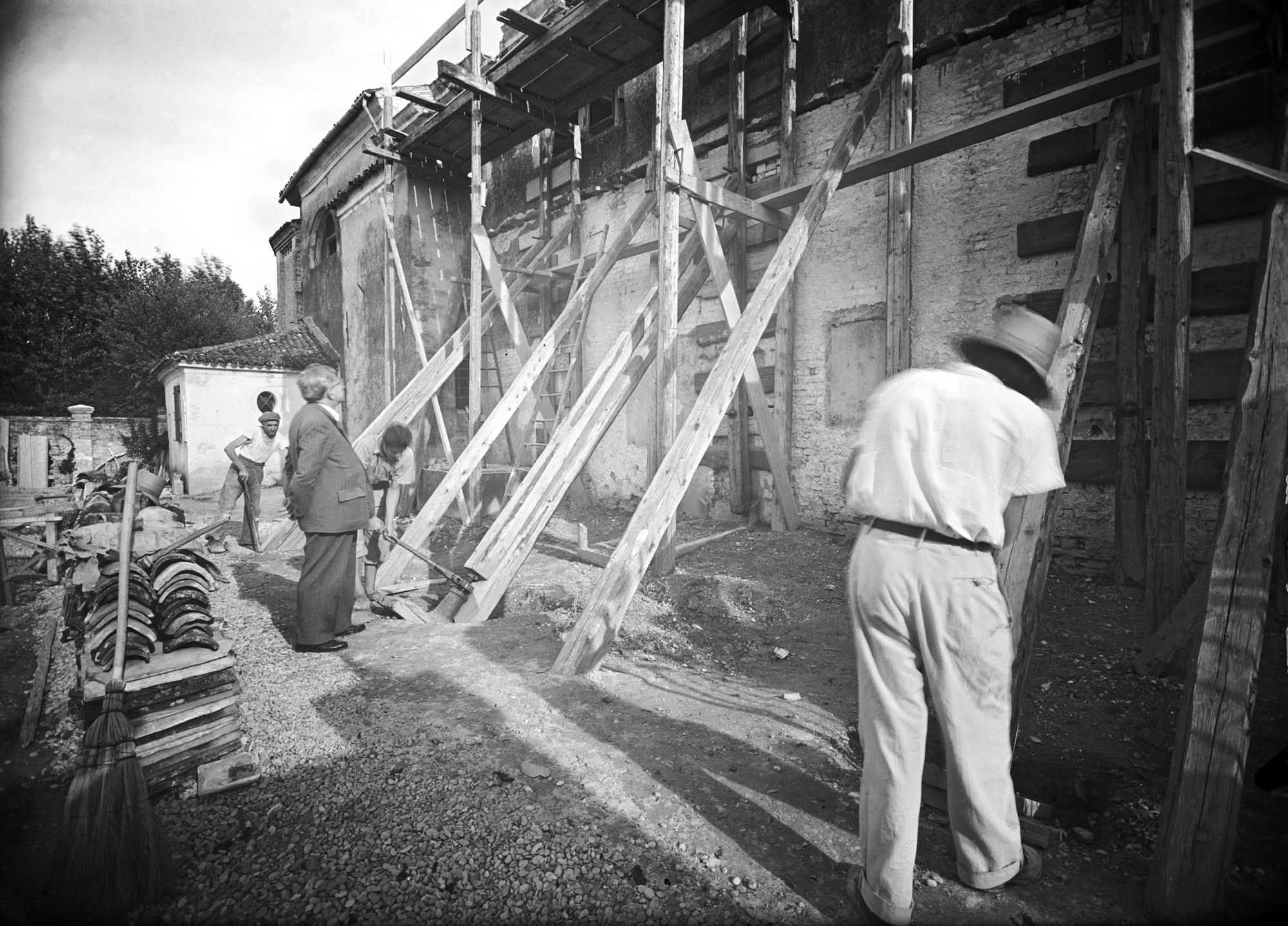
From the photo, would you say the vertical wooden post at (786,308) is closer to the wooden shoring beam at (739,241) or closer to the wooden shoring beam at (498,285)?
the wooden shoring beam at (739,241)

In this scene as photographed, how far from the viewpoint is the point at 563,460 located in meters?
5.59

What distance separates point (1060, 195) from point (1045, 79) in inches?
38.6

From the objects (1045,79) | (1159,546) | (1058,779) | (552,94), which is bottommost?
(1058,779)

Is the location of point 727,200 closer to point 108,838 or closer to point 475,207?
point 475,207

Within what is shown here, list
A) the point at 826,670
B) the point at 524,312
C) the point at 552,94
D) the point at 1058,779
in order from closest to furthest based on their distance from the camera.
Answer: the point at 1058,779 → the point at 826,670 → the point at 552,94 → the point at 524,312

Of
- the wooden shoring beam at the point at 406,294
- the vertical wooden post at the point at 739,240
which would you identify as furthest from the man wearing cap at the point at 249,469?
the vertical wooden post at the point at 739,240

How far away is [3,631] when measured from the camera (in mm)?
4801

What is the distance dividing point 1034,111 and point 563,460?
173 inches

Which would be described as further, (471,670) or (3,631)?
(3,631)

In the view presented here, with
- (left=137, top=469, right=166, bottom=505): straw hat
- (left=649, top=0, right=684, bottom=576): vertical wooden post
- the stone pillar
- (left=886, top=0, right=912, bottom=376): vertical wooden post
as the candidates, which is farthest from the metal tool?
the stone pillar

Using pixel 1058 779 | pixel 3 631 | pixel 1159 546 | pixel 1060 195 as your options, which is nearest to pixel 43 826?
pixel 3 631

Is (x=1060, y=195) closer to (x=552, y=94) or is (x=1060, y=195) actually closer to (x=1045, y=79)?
(x=1045, y=79)

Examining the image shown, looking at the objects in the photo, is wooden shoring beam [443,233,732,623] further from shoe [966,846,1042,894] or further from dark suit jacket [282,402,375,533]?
shoe [966,846,1042,894]

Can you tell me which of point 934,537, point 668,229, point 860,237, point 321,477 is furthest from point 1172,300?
point 321,477
